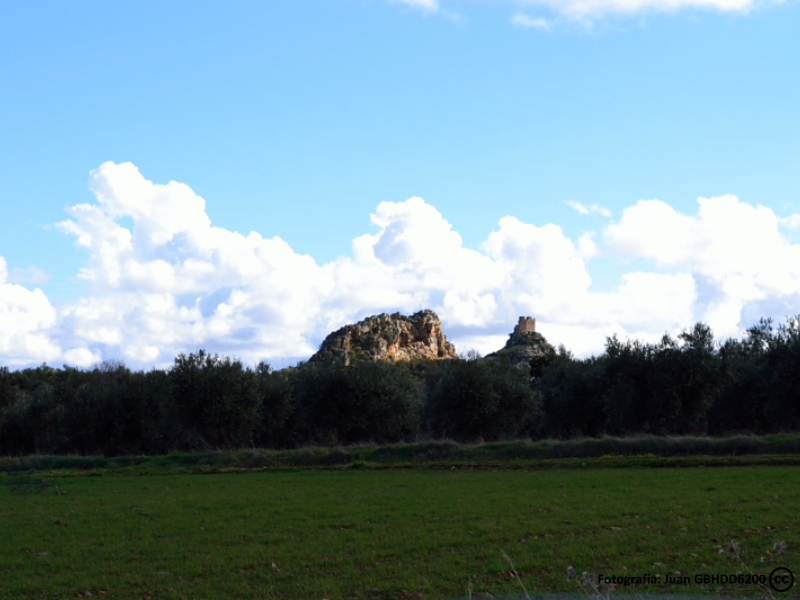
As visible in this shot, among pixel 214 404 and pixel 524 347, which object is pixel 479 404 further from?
pixel 524 347

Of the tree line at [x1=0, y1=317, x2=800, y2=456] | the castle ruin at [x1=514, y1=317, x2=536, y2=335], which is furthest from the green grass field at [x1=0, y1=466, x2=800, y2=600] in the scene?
the castle ruin at [x1=514, y1=317, x2=536, y2=335]

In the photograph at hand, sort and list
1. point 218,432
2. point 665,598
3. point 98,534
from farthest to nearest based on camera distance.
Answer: point 218,432, point 98,534, point 665,598

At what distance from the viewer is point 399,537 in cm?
1652

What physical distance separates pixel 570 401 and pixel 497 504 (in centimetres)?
3729

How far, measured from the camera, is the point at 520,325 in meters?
152

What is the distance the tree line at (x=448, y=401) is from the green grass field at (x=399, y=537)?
2110 centimetres

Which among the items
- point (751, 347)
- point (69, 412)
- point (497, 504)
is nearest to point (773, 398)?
point (751, 347)

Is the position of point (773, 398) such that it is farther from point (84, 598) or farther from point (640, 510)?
point (84, 598)

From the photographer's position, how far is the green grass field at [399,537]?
12.1 metres

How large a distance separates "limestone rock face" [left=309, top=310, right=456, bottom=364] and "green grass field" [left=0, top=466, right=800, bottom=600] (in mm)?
100431

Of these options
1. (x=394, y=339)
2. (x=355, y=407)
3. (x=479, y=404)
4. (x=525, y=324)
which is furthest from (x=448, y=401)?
(x=525, y=324)

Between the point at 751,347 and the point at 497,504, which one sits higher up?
the point at 751,347

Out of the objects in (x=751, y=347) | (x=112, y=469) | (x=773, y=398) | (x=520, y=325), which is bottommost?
(x=112, y=469)

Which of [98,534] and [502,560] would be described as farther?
[98,534]
